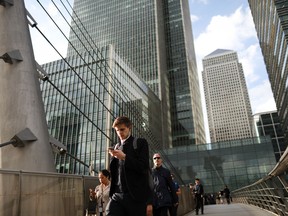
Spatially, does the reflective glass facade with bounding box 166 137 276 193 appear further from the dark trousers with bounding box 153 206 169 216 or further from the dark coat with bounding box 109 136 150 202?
the dark coat with bounding box 109 136 150 202

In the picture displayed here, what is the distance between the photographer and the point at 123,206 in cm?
270

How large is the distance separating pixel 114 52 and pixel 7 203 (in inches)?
2091

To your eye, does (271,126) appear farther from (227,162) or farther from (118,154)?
(118,154)

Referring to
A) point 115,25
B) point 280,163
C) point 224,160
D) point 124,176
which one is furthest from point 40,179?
point 115,25

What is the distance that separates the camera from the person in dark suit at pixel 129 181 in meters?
2.69

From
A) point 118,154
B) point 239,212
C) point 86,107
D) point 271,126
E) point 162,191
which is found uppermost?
point 271,126

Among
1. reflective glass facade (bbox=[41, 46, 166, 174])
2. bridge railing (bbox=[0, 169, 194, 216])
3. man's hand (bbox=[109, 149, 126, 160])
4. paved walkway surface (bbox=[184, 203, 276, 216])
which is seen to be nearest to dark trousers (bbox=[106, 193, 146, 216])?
man's hand (bbox=[109, 149, 126, 160])

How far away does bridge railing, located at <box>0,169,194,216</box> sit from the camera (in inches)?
142

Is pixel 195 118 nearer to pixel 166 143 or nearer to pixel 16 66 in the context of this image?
pixel 166 143

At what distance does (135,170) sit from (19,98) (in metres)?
4.01

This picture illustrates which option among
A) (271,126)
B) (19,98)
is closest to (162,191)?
(19,98)

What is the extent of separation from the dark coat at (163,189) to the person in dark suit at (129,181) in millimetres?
2755

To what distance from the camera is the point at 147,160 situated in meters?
2.85

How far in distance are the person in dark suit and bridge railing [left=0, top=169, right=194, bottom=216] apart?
1.63 m
